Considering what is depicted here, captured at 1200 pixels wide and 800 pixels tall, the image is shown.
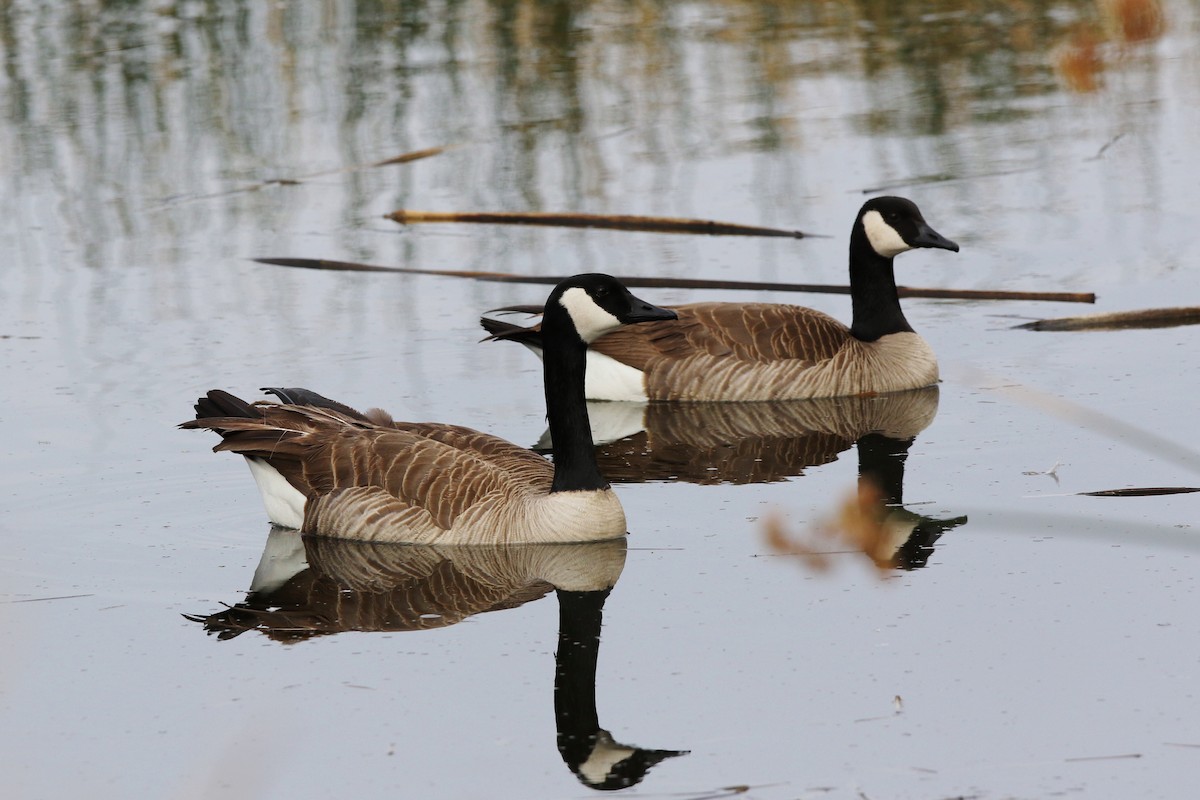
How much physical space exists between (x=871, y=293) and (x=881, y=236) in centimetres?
41

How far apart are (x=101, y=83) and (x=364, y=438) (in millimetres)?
11650

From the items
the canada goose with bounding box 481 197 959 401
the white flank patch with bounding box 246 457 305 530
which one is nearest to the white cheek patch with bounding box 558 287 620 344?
the white flank patch with bounding box 246 457 305 530

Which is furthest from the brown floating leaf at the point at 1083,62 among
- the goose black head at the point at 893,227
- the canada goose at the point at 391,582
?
the goose black head at the point at 893,227

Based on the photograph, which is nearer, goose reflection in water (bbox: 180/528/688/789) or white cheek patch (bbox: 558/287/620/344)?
goose reflection in water (bbox: 180/528/688/789)

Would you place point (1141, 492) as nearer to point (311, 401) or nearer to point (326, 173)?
point (311, 401)

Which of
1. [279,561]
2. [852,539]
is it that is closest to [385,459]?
[279,561]

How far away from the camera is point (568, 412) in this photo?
24.9 ft

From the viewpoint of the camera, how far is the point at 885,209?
34.5 feet

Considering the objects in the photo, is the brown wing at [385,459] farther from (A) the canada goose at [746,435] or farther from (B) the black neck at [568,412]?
(A) the canada goose at [746,435]

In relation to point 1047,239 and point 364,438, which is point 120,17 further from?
point 364,438

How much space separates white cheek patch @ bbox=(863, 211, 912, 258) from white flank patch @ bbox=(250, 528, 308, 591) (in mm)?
4270

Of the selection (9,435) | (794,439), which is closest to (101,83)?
(9,435)

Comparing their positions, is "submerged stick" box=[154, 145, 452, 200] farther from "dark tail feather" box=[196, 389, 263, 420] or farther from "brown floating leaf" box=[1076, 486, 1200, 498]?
"brown floating leaf" box=[1076, 486, 1200, 498]

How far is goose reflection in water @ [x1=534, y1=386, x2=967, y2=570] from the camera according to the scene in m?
8.44
